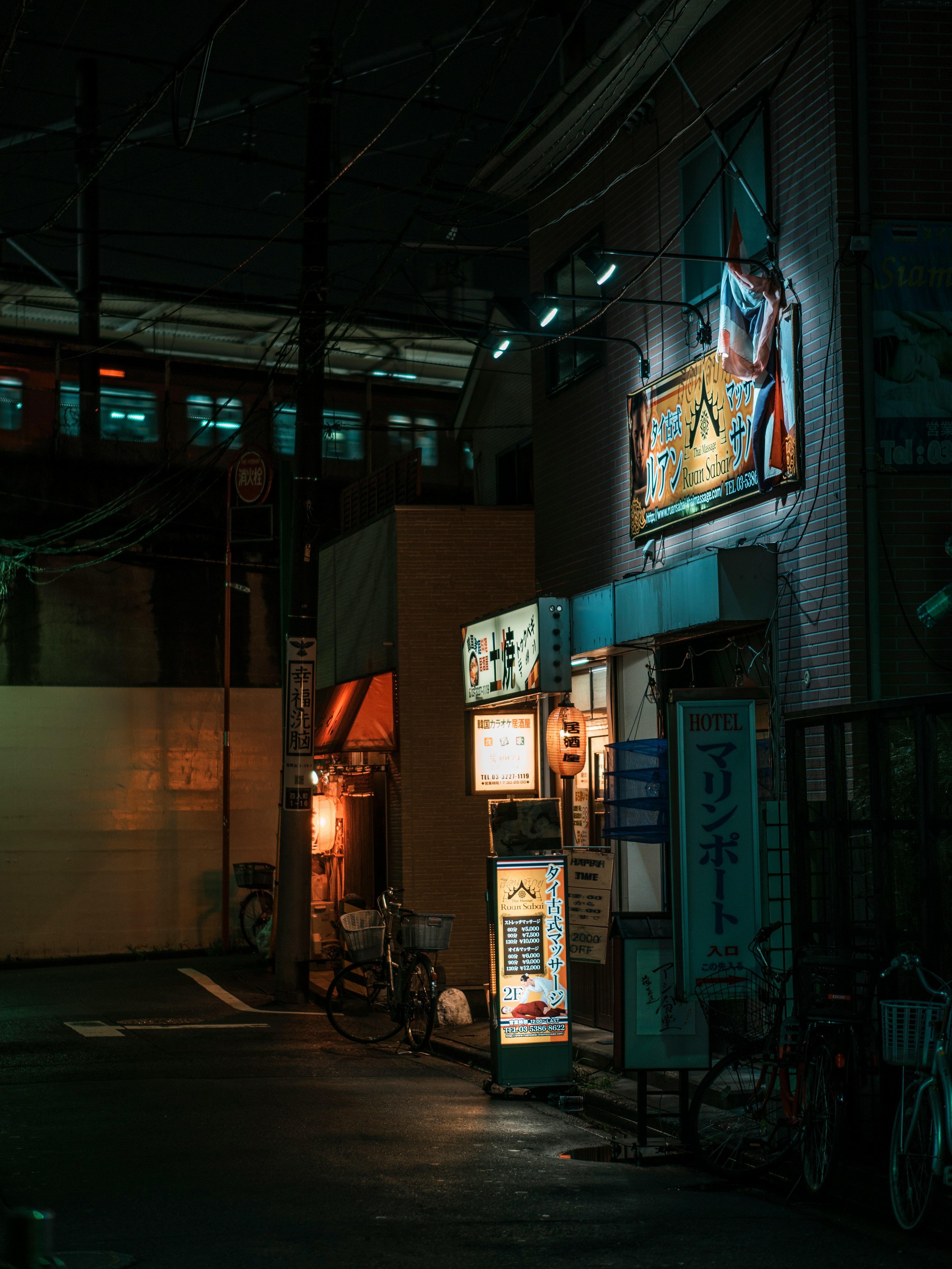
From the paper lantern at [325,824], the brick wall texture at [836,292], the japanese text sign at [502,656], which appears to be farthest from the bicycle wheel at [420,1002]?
the paper lantern at [325,824]

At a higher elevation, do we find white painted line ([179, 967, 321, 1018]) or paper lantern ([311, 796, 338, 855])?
paper lantern ([311, 796, 338, 855])

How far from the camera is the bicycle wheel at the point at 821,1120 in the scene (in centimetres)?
736

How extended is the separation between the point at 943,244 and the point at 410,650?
32.9 feet

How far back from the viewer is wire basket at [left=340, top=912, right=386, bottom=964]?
14.3m

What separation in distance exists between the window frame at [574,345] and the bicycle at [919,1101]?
8554 mm

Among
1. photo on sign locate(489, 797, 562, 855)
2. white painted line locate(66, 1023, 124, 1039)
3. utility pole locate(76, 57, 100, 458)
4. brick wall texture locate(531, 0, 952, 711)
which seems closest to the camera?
brick wall texture locate(531, 0, 952, 711)

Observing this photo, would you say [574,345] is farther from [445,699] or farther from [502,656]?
[445,699]

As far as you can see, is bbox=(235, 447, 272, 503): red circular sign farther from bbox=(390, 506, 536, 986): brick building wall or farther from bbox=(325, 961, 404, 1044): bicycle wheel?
bbox=(325, 961, 404, 1044): bicycle wheel

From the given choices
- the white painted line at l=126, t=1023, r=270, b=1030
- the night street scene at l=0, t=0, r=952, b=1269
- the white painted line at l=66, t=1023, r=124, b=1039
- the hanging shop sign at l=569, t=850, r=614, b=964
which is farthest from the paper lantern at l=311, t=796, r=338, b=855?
the hanging shop sign at l=569, t=850, r=614, b=964

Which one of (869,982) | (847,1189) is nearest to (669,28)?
(869,982)

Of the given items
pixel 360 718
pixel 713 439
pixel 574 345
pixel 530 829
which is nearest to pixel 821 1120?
pixel 530 829

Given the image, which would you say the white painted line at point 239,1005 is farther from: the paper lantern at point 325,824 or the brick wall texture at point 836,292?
the brick wall texture at point 836,292

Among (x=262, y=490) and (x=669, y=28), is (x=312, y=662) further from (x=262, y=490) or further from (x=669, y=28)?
(x=669, y=28)

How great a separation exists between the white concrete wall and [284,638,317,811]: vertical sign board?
24.7ft
